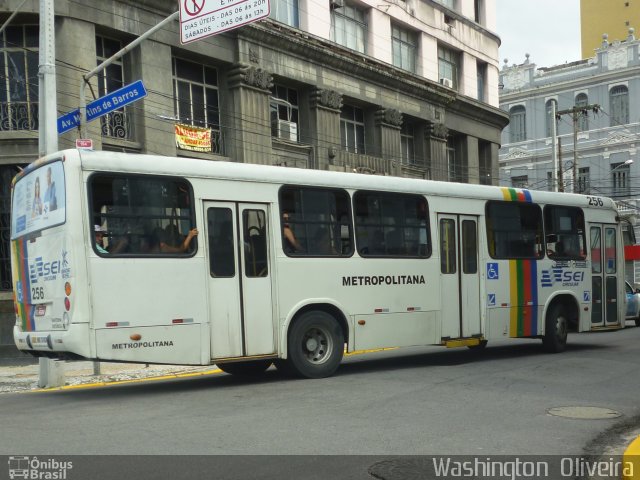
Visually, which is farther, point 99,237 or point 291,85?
point 291,85

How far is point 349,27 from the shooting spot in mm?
28234

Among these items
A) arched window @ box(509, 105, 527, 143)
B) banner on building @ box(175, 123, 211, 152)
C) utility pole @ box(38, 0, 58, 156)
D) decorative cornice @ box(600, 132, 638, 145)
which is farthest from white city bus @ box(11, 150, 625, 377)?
arched window @ box(509, 105, 527, 143)

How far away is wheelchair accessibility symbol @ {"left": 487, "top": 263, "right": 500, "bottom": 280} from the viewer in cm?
1448

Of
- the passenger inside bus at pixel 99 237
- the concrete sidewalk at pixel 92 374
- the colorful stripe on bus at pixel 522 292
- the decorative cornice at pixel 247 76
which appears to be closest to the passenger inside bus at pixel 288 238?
the passenger inside bus at pixel 99 237

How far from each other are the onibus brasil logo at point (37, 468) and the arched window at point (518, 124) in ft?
168

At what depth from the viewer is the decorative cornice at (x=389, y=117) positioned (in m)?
29.1

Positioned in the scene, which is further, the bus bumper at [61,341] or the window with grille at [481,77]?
the window with grille at [481,77]

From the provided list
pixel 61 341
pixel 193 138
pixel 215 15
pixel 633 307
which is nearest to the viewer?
pixel 61 341

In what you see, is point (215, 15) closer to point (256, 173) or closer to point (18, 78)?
point (256, 173)

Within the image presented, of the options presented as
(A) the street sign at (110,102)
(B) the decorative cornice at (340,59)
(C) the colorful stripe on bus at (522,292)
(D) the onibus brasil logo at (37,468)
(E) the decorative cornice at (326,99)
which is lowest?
(D) the onibus brasil logo at (37,468)

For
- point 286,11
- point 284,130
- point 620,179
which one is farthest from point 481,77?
point 620,179

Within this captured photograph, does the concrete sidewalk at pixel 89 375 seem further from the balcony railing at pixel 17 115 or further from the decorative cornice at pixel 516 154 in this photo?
the decorative cornice at pixel 516 154

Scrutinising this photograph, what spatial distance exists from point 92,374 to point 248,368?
376 centimetres

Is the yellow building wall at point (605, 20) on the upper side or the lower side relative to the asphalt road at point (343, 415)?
upper
